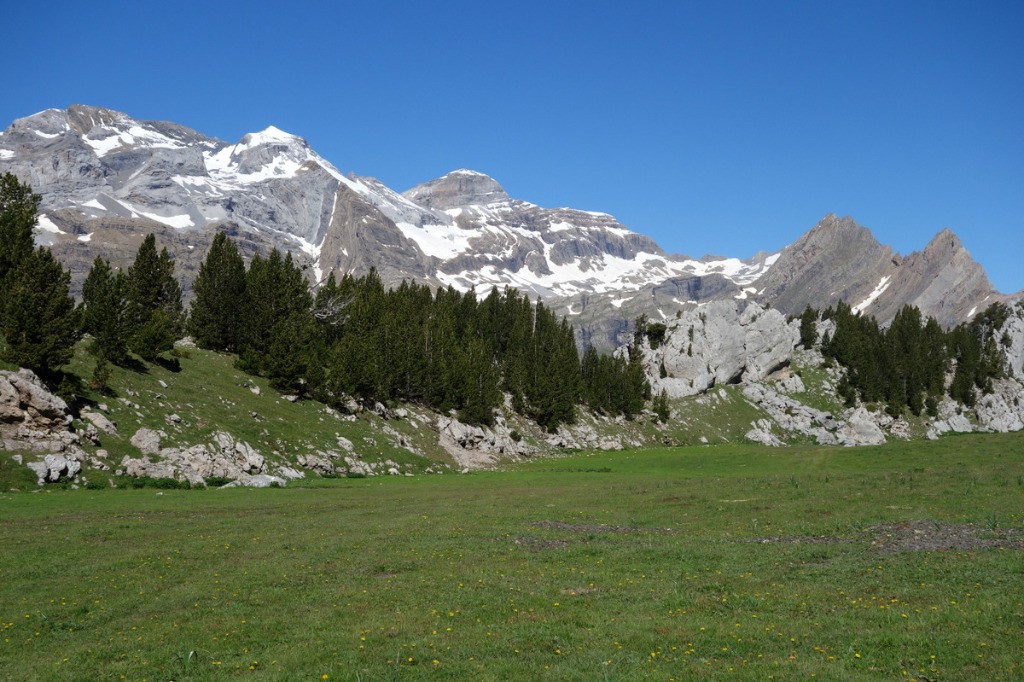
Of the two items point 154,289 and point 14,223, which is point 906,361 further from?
point 14,223

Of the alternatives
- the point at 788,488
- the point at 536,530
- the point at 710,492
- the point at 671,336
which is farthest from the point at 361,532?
the point at 671,336

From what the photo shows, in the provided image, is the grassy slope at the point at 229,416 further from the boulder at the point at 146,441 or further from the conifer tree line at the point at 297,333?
the conifer tree line at the point at 297,333

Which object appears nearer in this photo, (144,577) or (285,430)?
(144,577)

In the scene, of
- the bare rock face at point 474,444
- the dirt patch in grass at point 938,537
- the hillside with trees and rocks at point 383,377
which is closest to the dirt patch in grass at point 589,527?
the dirt patch in grass at point 938,537

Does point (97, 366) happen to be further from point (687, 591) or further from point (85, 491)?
point (687, 591)

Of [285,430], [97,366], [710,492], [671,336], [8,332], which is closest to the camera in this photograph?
[710,492]

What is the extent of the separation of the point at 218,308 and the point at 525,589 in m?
80.1

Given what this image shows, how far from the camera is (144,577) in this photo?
22.8 meters

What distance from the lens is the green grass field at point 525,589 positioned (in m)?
14.8

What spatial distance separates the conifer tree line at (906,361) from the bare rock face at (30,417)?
465 feet

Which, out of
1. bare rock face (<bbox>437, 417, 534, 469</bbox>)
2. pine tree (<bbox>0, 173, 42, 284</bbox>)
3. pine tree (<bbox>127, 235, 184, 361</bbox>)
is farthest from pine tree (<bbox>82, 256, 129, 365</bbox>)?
bare rock face (<bbox>437, 417, 534, 469</bbox>)

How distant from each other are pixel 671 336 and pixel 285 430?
113914 mm

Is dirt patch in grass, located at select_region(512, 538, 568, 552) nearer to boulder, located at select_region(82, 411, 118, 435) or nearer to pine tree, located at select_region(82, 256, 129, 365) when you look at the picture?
boulder, located at select_region(82, 411, 118, 435)

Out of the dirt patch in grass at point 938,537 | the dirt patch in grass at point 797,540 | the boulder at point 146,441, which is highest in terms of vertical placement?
the dirt patch in grass at point 938,537
